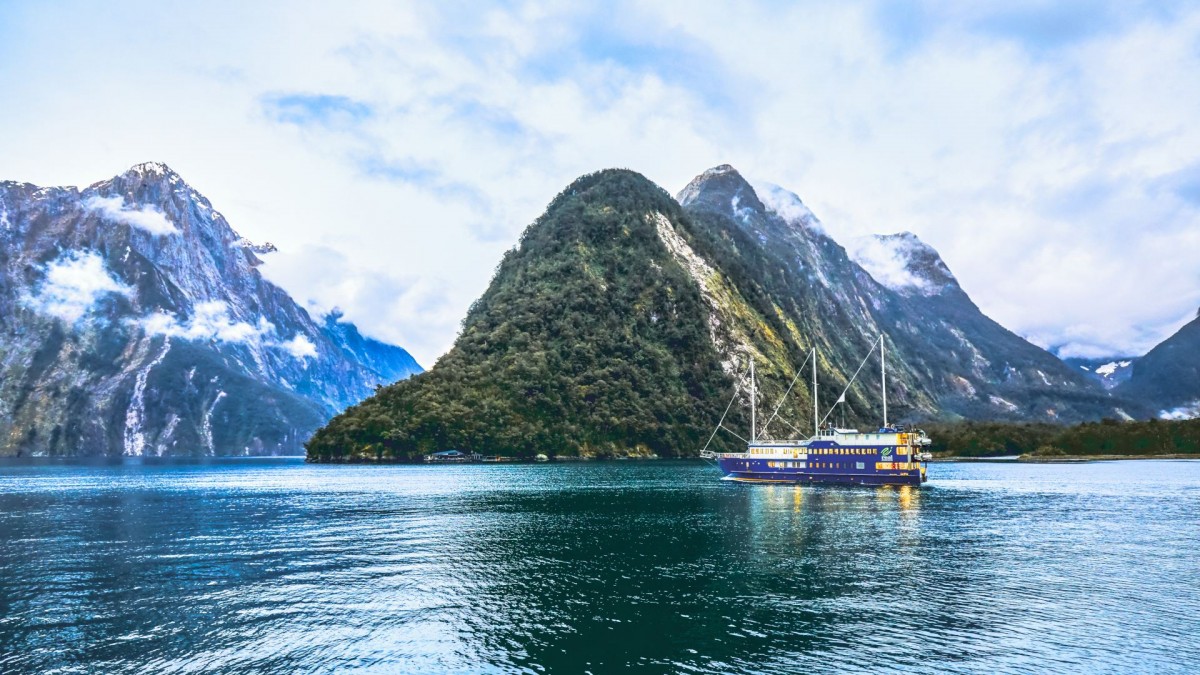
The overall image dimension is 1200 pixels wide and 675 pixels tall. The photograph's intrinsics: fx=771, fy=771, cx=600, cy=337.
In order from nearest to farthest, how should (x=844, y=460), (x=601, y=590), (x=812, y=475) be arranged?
1. (x=601, y=590)
2. (x=844, y=460)
3. (x=812, y=475)

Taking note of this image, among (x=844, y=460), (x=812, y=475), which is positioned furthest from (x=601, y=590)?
(x=844, y=460)

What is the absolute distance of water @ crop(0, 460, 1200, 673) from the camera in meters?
43.4

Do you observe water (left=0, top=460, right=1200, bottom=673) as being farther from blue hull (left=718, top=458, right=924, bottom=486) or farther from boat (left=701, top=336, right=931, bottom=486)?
boat (left=701, top=336, right=931, bottom=486)

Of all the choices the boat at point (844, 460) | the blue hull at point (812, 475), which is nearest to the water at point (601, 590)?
the blue hull at point (812, 475)

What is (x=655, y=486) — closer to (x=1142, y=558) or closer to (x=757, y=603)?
(x=1142, y=558)

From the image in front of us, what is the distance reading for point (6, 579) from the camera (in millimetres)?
63688

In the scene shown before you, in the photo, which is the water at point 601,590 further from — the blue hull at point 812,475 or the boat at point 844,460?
the boat at point 844,460

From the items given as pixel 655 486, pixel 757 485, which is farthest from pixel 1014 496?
pixel 655 486

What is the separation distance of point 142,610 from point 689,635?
123ft

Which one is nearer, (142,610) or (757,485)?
(142,610)

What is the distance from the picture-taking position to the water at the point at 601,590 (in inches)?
1708

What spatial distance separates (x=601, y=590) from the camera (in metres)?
59.7

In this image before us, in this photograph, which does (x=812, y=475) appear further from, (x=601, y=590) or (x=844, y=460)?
(x=601, y=590)

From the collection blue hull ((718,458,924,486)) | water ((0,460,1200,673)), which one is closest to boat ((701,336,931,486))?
blue hull ((718,458,924,486))
